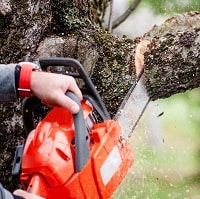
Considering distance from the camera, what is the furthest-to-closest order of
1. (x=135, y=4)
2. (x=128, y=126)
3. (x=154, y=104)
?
(x=135, y=4)
(x=154, y=104)
(x=128, y=126)

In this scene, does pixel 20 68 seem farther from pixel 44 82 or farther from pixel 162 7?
pixel 162 7

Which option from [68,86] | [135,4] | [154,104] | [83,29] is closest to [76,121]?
[68,86]

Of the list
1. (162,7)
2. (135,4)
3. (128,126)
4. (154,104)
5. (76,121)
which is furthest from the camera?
(162,7)

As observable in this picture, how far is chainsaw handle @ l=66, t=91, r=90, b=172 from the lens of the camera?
1.50m

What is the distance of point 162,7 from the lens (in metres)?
3.69

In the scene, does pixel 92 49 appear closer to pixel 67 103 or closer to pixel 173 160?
pixel 67 103

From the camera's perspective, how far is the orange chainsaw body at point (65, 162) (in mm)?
1477

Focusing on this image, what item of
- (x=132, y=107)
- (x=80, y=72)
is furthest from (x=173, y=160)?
(x=80, y=72)

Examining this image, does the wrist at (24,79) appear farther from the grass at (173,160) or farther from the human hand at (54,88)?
the grass at (173,160)

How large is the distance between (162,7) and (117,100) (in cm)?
179

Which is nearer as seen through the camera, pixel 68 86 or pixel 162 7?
pixel 68 86

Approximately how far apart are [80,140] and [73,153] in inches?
1.7

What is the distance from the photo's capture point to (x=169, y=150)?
3.47 meters

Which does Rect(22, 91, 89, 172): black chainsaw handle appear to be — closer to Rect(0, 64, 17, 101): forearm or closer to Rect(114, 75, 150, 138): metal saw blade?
Rect(0, 64, 17, 101): forearm
